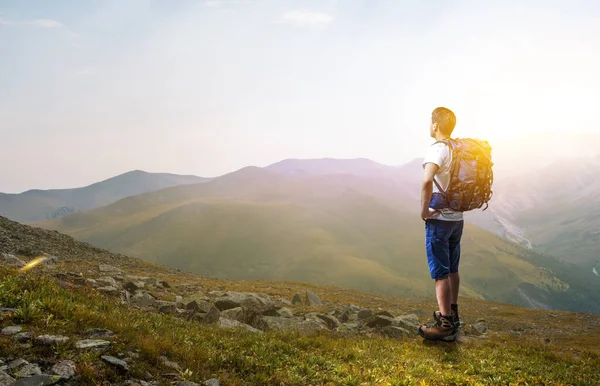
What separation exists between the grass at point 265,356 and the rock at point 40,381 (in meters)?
0.39

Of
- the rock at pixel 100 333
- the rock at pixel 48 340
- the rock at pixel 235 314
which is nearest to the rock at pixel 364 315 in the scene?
the rock at pixel 235 314

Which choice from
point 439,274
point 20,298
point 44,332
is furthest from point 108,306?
point 439,274

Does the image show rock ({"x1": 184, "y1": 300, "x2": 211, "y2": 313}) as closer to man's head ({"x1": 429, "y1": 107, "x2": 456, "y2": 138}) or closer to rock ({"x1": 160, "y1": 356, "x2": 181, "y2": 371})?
rock ({"x1": 160, "y1": 356, "x2": 181, "y2": 371})

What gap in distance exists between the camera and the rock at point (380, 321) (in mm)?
16375

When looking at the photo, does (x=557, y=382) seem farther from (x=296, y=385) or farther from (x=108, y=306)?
(x=108, y=306)

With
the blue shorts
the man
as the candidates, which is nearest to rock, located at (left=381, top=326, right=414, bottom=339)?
the man

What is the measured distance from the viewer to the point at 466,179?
9.26 m

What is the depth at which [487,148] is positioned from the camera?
975 centimetres

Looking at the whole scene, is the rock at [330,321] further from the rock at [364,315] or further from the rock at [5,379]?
the rock at [5,379]

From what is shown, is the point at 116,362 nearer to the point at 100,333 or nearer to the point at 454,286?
the point at 100,333

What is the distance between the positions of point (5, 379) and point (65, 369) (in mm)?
717

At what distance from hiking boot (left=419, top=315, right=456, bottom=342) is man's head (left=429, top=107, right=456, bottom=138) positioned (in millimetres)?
4755

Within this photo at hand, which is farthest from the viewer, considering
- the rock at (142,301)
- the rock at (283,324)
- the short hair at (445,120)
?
the rock at (142,301)

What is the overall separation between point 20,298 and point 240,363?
4.82 metres
